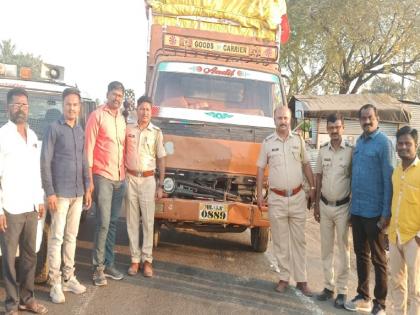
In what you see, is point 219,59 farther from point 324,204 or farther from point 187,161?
point 324,204

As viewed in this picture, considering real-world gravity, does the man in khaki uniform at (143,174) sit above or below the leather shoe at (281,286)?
above

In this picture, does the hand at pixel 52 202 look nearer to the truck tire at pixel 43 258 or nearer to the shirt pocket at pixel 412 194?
the truck tire at pixel 43 258

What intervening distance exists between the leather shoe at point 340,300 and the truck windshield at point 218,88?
9.22 feet

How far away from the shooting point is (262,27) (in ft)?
26.0

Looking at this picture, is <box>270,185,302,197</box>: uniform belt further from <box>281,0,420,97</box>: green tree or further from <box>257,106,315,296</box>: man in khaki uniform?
<box>281,0,420,97</box>: green tree

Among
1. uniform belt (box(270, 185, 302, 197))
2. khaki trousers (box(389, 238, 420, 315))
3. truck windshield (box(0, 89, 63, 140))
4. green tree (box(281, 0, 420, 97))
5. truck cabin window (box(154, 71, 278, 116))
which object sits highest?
green tree (box(281, 0, 420, 97))

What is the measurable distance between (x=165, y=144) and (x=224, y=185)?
93 centimetres

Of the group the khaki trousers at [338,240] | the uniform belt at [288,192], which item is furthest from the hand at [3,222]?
the khaki trousers at [338,240]

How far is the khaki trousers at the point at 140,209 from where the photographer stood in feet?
18.8

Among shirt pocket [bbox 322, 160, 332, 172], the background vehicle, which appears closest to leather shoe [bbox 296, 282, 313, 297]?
shirt pocket [bbox 322, 160, 332, 172]

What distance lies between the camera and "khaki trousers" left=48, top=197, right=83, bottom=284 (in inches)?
191

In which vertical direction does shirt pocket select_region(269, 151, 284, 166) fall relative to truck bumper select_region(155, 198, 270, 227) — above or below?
above

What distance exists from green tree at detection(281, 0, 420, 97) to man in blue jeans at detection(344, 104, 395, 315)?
1726cm

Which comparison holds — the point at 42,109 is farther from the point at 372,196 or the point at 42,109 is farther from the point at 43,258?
the point at 372,196
